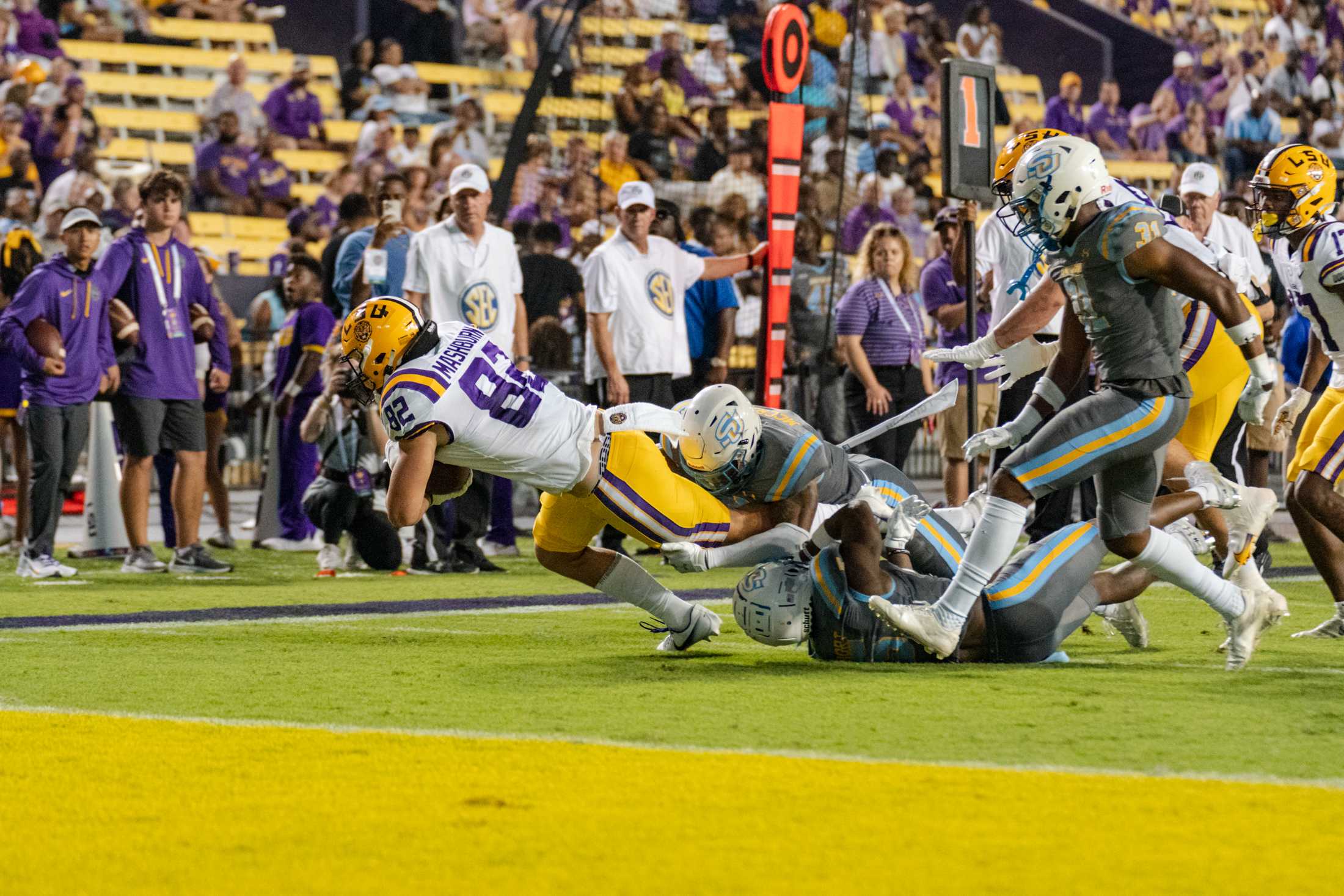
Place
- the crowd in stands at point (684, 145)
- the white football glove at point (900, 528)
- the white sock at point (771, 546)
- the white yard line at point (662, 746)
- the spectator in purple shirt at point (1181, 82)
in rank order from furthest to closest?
the spectator in purple shirt at point (1181, 82)
the crowd in stands at point (684, 145)
the white sock at point (771, 546)
the white football glove at point (900, 528)
the white yard line at point (662, 746)

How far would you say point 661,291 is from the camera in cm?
1075

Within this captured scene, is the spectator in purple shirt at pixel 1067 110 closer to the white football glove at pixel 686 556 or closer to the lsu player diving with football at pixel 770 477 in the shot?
the lsu player diving with football at pixel 770 477

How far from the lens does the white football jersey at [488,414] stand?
5992mm

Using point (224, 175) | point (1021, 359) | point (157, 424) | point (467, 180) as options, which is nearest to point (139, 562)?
point (157, 424)

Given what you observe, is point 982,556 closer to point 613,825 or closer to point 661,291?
point 613,825

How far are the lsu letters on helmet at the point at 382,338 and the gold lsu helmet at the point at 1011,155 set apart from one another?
208 cm

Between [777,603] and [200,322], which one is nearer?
[777,603]

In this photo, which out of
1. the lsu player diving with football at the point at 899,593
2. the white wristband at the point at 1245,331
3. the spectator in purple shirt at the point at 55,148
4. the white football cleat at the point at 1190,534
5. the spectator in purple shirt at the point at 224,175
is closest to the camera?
the white wristband at the point at 1245,331

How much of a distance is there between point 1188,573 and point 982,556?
2.26ft

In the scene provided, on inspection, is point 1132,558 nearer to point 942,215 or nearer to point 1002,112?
point 942,215

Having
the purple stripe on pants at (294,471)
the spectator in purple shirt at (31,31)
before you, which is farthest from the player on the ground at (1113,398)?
the spectator in purple shirt at (31,31)

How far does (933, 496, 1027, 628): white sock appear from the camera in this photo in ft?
18.3

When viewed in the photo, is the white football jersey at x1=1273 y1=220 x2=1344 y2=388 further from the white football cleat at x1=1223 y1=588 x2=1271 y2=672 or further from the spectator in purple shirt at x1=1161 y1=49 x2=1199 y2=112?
the spectator in purple shirt at x1=1161 y1=49 x2=1199 y2=112

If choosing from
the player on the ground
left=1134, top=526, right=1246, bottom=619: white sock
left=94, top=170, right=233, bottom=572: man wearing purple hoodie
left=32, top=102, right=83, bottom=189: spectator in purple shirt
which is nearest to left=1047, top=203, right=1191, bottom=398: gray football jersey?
the player on the ground
